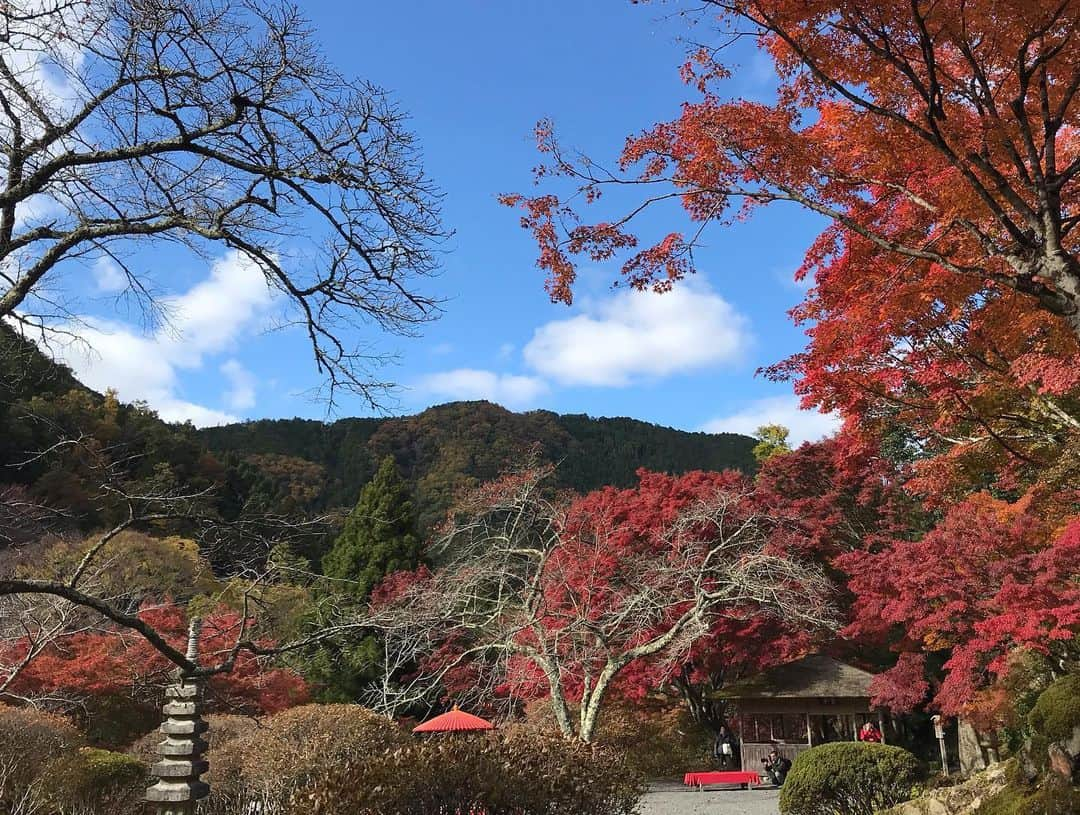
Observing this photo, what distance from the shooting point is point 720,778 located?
563 inches

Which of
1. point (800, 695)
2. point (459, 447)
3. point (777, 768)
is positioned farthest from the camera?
point (459, 447)

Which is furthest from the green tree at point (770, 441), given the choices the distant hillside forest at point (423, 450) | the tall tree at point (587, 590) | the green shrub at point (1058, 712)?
the green shrub at point (1058, 712)

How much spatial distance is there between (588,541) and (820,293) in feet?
29.1

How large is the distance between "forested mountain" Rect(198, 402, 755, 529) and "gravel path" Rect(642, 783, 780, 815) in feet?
82.6

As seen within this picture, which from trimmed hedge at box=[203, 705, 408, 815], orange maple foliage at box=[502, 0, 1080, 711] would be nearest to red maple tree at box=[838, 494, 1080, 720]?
orange maple foliage at box=[502, 0, 1080, 711]

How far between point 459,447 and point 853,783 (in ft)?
124

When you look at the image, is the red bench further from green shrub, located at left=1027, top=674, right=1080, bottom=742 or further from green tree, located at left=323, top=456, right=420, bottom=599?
green tree, located at left=323, top=456, right=420, bottom=599

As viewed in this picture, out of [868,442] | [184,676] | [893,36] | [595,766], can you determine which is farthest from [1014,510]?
[184,676]

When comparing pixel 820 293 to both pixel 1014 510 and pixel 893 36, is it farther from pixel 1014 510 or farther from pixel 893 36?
pixel 1014 510

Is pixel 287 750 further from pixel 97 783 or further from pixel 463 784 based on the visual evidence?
pixel 463 784

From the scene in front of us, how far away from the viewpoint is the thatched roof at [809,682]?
16.2 m

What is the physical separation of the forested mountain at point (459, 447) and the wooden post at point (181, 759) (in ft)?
103

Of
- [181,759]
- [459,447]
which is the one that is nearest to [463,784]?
[181,759]

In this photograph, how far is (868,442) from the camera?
341 inches
